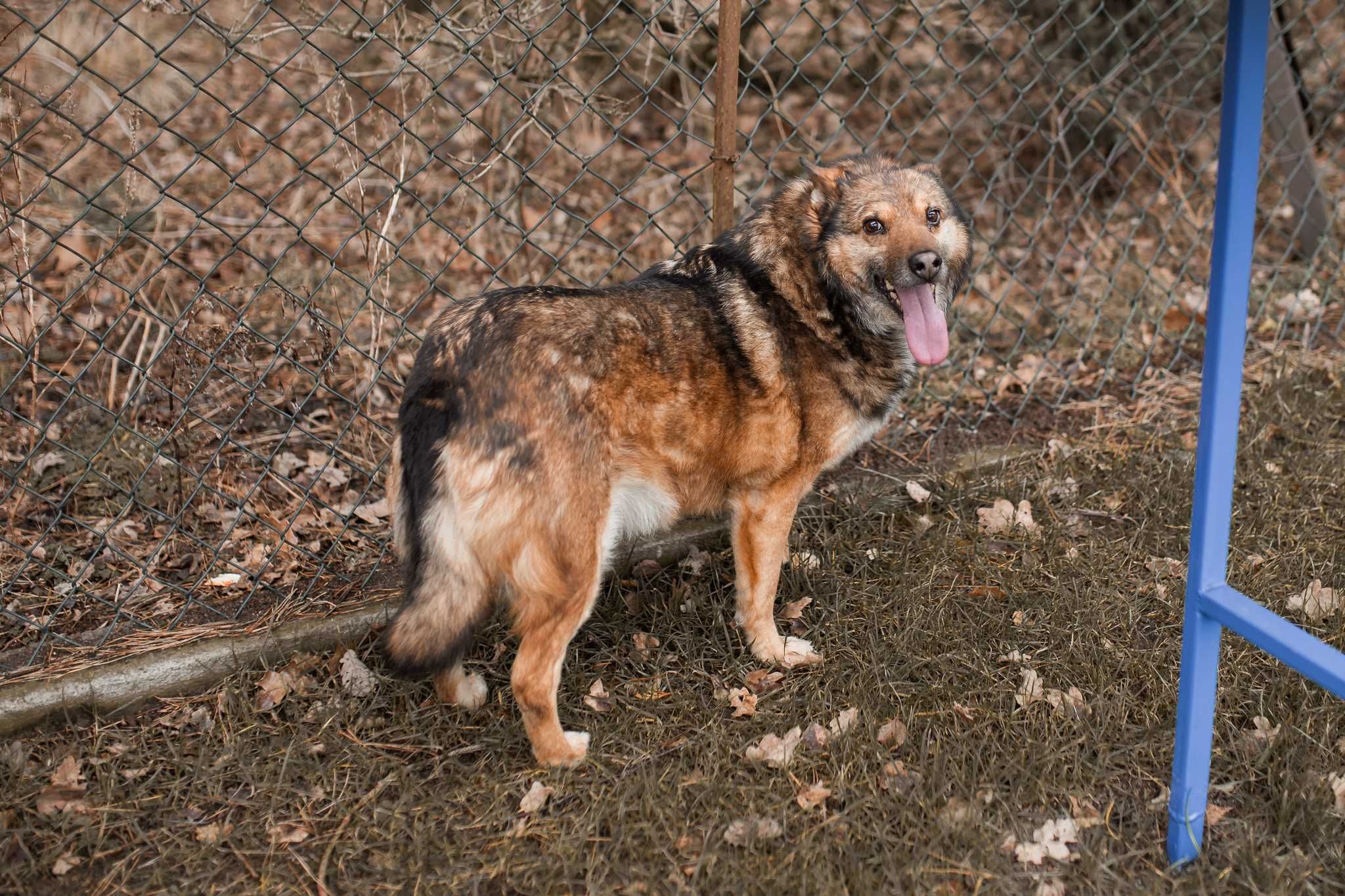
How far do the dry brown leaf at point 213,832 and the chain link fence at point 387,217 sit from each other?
2.50 ft

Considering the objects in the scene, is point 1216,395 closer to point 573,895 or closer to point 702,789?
point 702,789

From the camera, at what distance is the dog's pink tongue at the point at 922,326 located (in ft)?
10.0

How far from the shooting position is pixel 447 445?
2.59 m

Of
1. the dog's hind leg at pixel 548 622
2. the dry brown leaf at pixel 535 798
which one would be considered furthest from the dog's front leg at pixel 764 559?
the dry brown leaf at pixel 535 798

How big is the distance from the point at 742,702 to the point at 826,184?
1.58 m

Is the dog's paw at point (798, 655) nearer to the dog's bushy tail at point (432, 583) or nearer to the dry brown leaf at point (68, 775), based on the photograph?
the dog's bushy tail at point (432, 583)

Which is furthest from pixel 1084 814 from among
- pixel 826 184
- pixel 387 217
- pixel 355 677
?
pixel 387 217

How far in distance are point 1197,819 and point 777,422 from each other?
4.82 feet

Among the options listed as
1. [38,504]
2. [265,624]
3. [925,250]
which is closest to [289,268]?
[38,504]

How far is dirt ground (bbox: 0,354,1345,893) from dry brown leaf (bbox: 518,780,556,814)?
0.02 metres

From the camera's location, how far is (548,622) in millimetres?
2695

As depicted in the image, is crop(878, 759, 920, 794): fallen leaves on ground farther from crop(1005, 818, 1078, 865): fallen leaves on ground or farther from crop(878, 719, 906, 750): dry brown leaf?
crop(1005, 818, 1078, 865): fallen leaves on ground

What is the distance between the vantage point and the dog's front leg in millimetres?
3170

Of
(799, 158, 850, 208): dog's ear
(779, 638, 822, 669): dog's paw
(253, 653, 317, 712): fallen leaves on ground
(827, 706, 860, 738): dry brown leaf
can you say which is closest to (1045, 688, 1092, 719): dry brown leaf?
(827, 706, 860, 738): dry brown leaf
